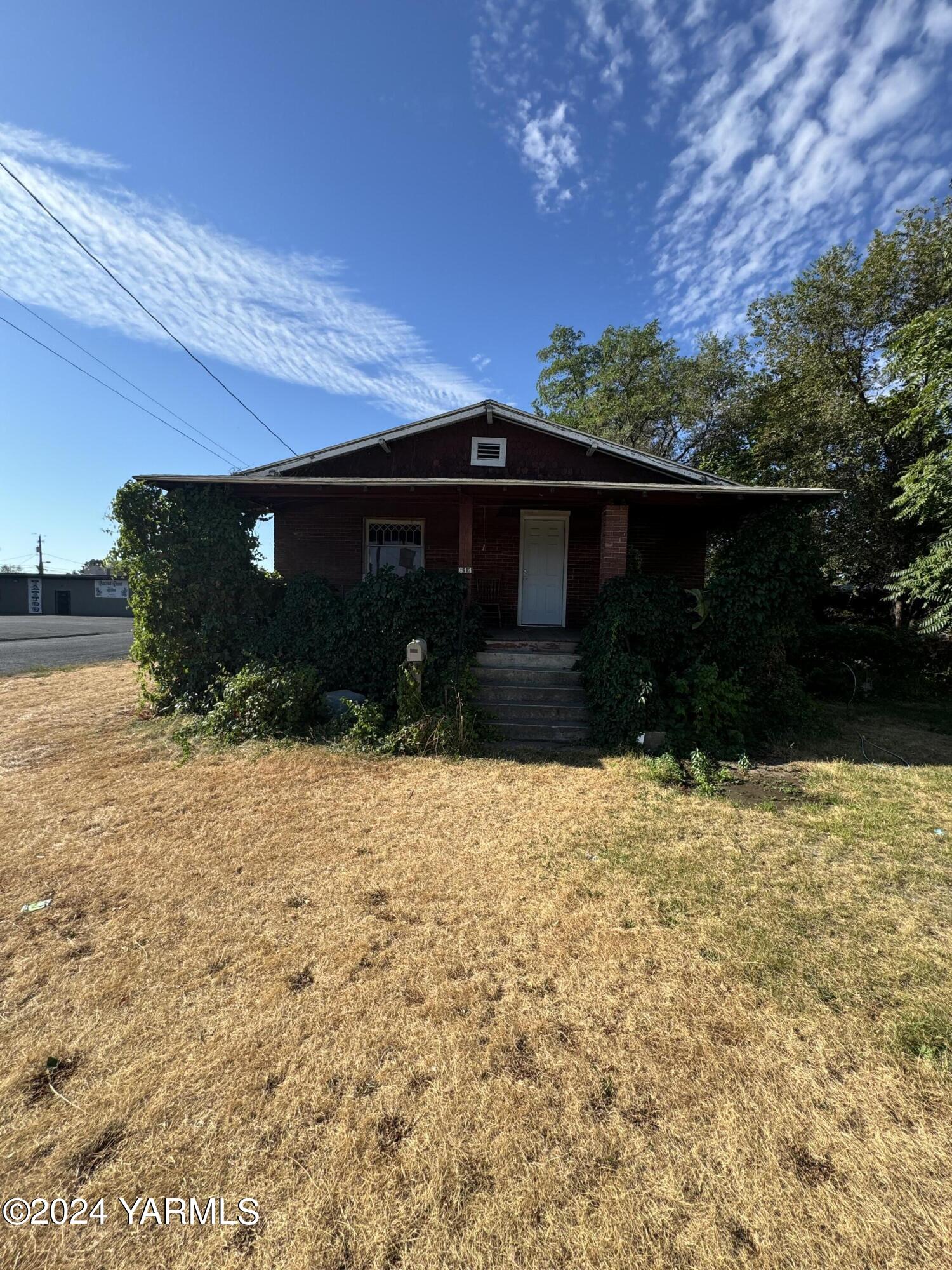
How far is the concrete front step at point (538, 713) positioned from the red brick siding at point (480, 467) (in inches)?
222

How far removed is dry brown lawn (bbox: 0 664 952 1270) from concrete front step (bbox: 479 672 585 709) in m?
2.71

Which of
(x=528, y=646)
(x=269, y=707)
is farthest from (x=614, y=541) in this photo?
(x=269, y=707)

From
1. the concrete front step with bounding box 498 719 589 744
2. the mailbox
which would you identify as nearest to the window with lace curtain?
the mailbox

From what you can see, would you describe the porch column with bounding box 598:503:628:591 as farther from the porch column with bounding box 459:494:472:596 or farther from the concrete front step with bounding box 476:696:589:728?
the concrete front step with bounding box 476:696:589:728

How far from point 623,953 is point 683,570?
31.1 feet

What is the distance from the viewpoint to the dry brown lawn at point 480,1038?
1.53 meters

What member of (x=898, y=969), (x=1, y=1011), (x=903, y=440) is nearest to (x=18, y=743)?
(x=1, y=1011)

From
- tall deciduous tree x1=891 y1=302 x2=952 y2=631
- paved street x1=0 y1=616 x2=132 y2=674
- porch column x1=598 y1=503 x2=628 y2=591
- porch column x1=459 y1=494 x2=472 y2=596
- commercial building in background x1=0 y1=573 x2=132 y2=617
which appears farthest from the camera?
commercial building in background x1=0 y1=573 x2=132 y2=617

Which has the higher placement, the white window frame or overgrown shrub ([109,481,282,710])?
the white window frame

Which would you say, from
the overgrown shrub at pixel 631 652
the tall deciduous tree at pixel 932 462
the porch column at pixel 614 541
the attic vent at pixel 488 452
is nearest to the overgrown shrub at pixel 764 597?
the overgrown shrub at pixel 631 652

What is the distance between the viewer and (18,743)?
6.23 m

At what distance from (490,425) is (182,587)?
6846 mm

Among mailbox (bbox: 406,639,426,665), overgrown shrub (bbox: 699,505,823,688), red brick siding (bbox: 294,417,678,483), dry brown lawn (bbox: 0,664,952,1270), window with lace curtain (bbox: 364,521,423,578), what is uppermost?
red brick siding (bbox: 294,417,678,483)

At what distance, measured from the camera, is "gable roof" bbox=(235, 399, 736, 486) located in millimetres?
9883
